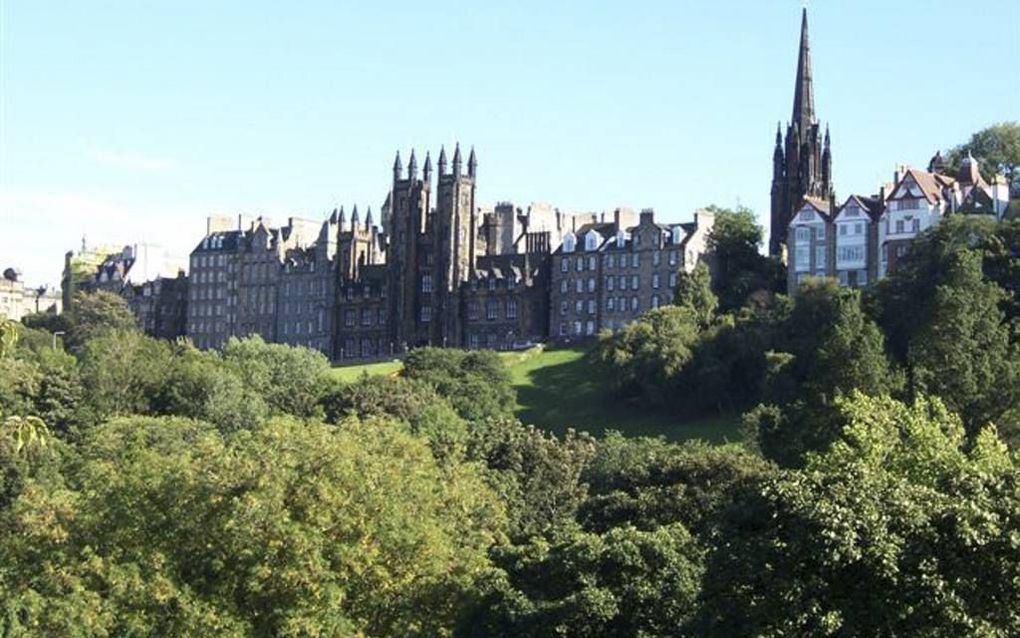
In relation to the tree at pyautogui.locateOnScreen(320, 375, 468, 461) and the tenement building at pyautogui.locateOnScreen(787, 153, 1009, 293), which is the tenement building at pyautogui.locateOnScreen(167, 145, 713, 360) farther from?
the tree at pyautogui.locateOnScreen(320, 375, 468, 461)

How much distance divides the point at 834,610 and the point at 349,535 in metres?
18.8

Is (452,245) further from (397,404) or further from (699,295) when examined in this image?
(397,404)

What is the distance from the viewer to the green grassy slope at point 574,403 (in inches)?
4267

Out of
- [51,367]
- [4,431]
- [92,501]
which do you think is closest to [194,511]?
[92,501]

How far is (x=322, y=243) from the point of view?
16025cm

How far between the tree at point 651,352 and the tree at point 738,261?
9.24 metres

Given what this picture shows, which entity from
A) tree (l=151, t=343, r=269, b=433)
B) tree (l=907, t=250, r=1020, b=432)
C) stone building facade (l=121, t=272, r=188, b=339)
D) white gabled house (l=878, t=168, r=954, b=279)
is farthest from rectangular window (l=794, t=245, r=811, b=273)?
stone building facade (l=121, t=272, r=188, b=339)

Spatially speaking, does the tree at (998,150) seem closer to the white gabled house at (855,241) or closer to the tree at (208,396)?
the white gabled house at (855,241)

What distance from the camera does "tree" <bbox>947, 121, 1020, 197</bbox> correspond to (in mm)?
135875

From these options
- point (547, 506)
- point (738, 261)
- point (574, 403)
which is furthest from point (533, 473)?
point (738, 261)

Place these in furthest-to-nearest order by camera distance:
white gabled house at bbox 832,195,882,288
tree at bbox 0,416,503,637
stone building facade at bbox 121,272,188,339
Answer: stone building facade at bbox 121,272,188,339
white gabled house at bbox 832,195,882,288
tree at bbox 0,416,503,637

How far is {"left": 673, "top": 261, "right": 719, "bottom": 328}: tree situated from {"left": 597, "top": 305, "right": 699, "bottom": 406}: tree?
160cm

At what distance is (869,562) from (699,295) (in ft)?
302

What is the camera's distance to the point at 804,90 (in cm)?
14100
